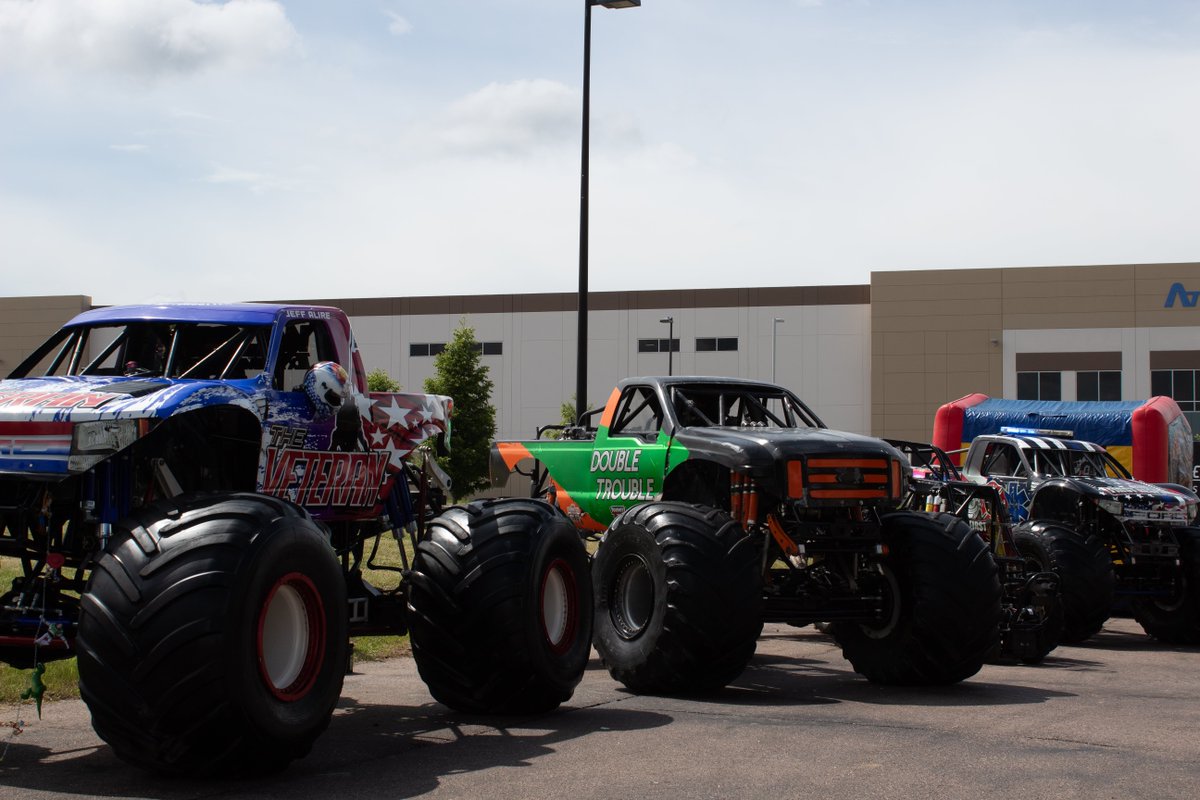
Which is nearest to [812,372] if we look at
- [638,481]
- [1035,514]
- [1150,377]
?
[1150,377]

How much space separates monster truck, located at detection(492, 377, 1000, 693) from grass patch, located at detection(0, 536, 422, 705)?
6.79 feet

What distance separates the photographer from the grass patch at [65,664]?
926 cm

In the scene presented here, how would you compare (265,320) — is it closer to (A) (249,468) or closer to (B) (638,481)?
(A) (249,468)

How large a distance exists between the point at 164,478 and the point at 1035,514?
12.3 meters

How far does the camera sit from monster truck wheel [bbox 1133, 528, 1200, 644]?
1592 cm

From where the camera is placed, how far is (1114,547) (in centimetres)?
1650

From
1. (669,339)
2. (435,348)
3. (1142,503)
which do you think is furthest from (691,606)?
(435,348)

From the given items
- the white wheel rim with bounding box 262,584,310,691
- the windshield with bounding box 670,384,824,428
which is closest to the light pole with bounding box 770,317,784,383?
the windshield with bounding box 670,384,824,428

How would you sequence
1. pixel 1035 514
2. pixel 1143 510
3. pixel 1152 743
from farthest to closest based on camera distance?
pixel 1035 514
pixel 1143 510
pixel 1152 743

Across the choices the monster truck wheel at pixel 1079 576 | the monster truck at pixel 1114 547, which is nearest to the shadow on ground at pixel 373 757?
the monster truck wheel at pixel 1079 576

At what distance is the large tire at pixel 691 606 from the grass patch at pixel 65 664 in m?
2.06

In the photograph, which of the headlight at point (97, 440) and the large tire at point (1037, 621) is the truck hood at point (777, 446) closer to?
the large tire at point (1037, 621)

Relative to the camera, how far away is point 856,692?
10.5 metres

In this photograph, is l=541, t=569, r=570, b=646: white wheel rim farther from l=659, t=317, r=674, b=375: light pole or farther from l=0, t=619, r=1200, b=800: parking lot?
l=659, t=317, r=674, b=375: light pole
